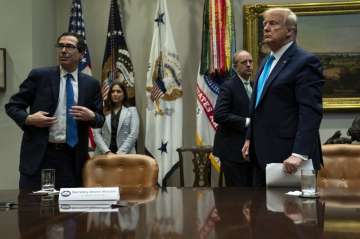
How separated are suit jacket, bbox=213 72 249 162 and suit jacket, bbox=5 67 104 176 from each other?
94 cm

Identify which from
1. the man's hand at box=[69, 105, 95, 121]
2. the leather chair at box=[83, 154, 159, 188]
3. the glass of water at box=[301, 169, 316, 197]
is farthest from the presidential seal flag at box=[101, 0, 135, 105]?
the glass of water at box=[301, 169, 316, 197]

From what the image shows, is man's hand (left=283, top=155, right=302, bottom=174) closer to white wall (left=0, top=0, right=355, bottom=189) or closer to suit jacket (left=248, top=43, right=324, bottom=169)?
suit jacket (left=248, top=43, right=324, bottom=169)

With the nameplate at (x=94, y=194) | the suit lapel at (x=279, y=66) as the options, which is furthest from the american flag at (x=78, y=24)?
the nameplate at (x=94, y=194)

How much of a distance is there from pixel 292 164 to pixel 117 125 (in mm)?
2905

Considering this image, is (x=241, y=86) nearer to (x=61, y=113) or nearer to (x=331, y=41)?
(x=61, y=113)

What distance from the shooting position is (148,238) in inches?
41.8

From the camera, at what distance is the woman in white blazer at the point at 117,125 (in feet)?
15.9

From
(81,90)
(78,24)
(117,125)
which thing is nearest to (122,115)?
(117,125)

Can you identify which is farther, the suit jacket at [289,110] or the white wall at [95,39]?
the white wall at [95,39]

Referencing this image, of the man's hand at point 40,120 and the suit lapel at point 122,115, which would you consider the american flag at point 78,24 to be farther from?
the man's hand at point 40,120

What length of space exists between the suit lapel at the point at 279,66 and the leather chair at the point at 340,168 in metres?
0.44

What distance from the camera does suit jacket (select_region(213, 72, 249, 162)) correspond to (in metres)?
3.52

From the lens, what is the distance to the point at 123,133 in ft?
16.0

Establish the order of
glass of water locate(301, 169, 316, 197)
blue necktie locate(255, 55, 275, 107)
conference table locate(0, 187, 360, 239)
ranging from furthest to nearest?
1. blue necktie locate(255, 55, 275, 107)
2. glass of water locate(301, 169, 316, 197)
3. conference table locate(0, 187, 360, 239)
